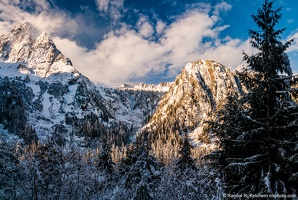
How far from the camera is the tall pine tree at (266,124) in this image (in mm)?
9477

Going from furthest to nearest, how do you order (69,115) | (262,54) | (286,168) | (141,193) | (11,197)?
(69,115) < (141,193) < (262,54) < (286,168) < (11,197)

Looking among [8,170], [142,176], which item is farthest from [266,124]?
[142,176]

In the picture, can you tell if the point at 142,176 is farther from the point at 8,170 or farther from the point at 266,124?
the point at 8,170

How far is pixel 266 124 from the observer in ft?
32.0

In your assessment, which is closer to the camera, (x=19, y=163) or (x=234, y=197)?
(x=19, y=163)

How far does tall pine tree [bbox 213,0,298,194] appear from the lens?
9477 millimetres

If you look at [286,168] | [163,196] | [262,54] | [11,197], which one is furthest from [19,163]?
[262,54]

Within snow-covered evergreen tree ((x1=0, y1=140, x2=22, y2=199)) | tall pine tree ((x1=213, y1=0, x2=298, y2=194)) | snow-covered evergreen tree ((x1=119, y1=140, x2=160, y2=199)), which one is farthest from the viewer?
snow-covered evergreen tree ((x1=119, y1=140, x2=160, y2=199))

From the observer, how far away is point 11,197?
22.9 feet

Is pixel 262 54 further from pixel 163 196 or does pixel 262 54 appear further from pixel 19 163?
pixel 19 163

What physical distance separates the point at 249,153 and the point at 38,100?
21055 cm

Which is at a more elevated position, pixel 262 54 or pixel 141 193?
pixel 262 54

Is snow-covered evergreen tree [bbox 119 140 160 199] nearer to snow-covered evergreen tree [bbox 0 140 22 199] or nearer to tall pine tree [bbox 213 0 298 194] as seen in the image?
tall pine tree [bbox 213 0 298 194]

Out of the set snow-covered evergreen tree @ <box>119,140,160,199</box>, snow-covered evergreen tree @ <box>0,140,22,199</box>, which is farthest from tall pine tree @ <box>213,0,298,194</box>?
snow-covered evergreen tree @ <box>0,140,22,199</box>
